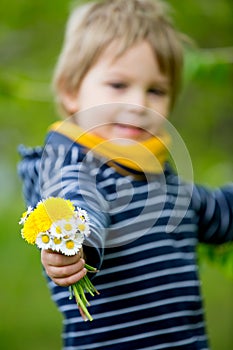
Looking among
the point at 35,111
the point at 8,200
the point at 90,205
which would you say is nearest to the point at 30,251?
the point at 8,200

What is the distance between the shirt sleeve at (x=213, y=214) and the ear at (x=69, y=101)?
398 mm

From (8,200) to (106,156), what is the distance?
386 cm

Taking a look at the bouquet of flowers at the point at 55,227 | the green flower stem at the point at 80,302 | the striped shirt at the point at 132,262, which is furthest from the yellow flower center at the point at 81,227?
the striped shirt at the point at 132,262

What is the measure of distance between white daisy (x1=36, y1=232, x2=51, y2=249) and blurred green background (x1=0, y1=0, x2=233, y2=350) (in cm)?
125

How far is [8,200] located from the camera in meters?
5.60

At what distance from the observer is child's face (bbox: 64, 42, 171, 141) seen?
192 cm

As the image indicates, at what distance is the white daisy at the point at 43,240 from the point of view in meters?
1.27

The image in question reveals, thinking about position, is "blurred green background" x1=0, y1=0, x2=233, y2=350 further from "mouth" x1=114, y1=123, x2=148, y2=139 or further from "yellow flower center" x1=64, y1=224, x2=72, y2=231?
"yellow flower center" x1=64, y1=224, x2=72, y2=231

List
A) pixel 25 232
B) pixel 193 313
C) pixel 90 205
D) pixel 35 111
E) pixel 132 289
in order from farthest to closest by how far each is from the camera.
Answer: pixel 35 111 → pixel 193 313 → pixel 132 289 → pixel 90 205 → pixel 25 232

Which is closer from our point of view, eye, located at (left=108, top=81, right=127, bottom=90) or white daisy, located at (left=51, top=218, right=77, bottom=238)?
white daisy, located at (left=51, top=218, right=77, bottom=238)

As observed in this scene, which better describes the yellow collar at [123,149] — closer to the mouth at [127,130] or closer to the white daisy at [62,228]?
the mouth at [127,130]

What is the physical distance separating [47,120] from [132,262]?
323 cm

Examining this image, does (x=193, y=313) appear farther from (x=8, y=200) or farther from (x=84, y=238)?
(x=8, y=200)

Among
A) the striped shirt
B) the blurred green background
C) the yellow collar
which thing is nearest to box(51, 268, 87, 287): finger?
the striped shirt
